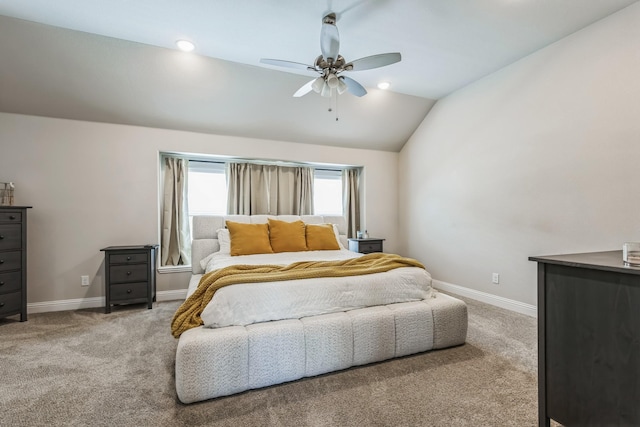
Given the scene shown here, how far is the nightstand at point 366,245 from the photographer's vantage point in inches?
182

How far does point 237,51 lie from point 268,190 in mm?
2024

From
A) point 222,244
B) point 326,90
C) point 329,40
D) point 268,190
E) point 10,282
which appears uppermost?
point 329,40

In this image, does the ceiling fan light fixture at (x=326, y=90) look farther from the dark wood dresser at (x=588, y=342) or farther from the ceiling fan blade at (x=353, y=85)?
the dark wood dresser at (x=588, y=342)

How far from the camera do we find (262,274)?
2.29 m

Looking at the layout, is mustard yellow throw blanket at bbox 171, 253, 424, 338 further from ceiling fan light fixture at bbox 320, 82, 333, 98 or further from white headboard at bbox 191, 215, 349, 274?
ceiling fan light fixture at bbox 320, 82, 333, 98

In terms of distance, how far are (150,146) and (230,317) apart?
2.93m

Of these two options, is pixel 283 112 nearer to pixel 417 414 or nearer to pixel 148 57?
pixel 148 57

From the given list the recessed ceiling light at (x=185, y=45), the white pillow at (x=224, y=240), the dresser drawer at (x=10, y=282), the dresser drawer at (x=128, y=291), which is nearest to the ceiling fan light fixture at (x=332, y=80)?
the recessed ceiling light at (x=185, y=45)

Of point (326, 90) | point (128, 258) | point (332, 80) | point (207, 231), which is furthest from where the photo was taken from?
point (207, 231)

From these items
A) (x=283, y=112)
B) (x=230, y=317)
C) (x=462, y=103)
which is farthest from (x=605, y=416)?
(x=283, y=112)

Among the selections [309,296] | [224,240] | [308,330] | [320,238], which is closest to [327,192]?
[320,238]

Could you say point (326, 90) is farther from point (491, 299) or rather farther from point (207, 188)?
point (491, 299)

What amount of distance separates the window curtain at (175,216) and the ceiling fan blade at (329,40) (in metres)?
2.74

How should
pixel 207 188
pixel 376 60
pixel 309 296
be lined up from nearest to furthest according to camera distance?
pixel 309 296 < pixel 376 60 < pixel 207 188
